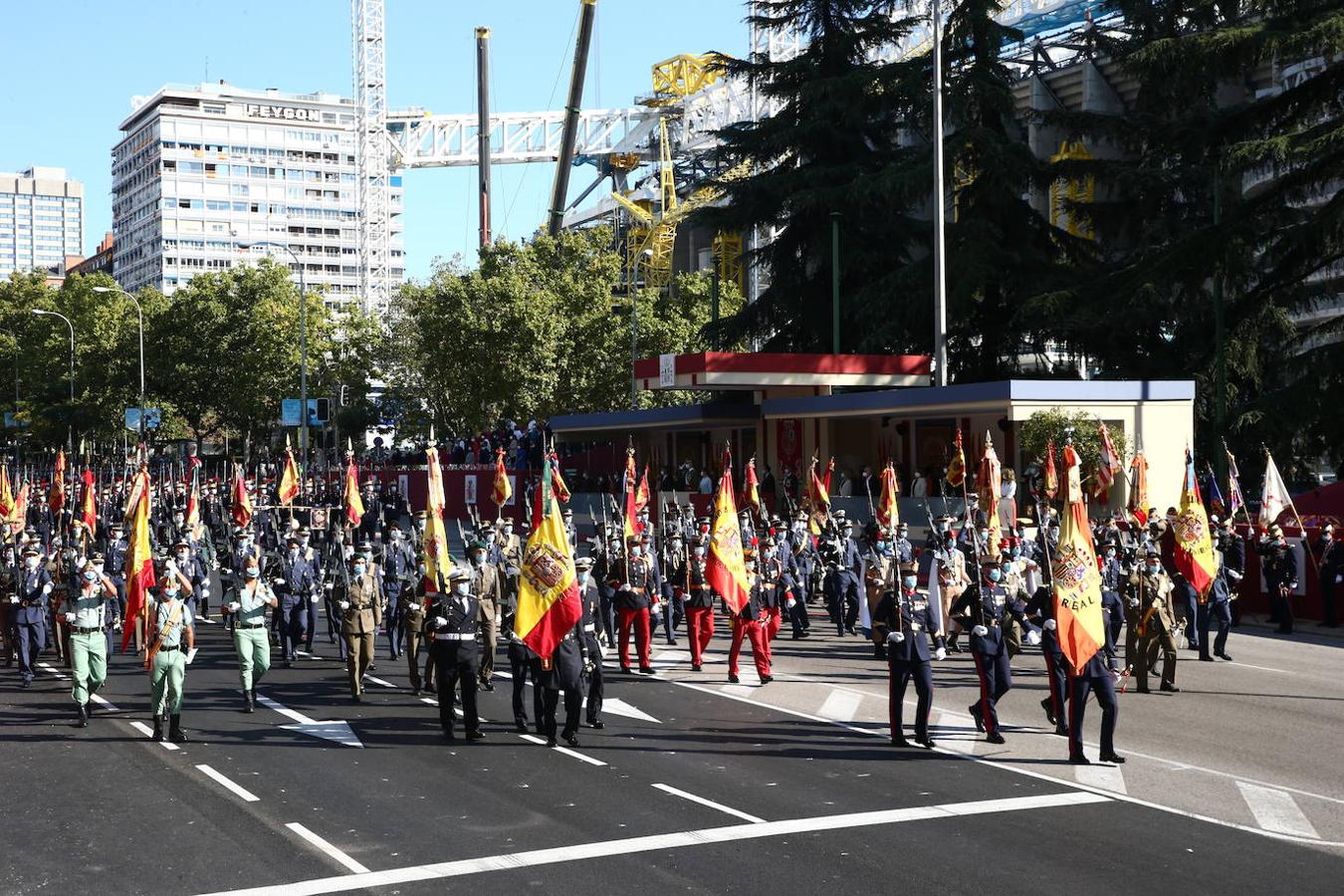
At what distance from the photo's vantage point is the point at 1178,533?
1992 cm

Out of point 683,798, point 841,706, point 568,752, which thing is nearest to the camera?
point 683,798

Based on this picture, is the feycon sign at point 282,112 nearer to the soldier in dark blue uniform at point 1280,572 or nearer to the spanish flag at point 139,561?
the spanish flag at point 139,561

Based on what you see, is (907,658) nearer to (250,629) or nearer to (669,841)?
(669,841)

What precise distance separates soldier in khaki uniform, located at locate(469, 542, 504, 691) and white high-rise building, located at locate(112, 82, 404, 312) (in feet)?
512

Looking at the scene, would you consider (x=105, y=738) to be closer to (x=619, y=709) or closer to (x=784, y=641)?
(x=619, y=709)

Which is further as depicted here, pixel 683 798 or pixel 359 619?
pixel 359 619

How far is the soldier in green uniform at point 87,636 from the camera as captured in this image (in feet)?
55.7

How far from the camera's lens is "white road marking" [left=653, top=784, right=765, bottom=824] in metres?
12.1

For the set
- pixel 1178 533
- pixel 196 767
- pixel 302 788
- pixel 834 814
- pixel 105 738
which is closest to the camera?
pixel 834 814

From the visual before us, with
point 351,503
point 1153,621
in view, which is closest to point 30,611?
point 351,503

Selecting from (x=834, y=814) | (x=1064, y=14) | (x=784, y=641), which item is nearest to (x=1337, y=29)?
(x=784, y=641)

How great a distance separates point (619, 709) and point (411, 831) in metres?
5.97

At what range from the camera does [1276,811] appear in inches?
485

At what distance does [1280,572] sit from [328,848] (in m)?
17.7
